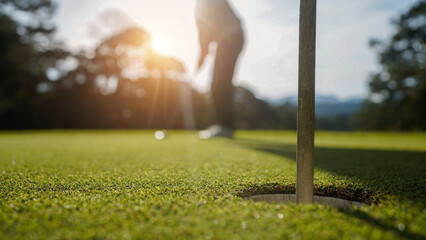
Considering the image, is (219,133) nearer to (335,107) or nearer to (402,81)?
(402,81)

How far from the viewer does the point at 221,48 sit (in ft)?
20.9

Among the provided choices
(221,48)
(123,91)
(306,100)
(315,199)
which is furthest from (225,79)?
(123,91)

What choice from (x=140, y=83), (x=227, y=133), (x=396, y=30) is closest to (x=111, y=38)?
(x=140, y=83)

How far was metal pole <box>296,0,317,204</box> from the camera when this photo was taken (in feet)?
3.43

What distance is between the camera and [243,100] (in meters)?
21.7

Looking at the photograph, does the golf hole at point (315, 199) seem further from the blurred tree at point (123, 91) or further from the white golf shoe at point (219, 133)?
the blurred tree at point (123, 91)

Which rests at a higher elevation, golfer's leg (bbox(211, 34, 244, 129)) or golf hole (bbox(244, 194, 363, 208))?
golfer's leg (bbox(211, 34, 244, 129))

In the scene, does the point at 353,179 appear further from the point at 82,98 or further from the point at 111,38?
the point at 111,38

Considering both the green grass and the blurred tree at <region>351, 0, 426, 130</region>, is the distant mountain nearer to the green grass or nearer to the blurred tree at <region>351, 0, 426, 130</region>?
the blurred tree at <region>351, 0, 426, 130</region>

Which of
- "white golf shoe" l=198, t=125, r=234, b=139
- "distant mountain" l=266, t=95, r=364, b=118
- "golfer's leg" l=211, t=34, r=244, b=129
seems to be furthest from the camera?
"distant mountain" l=266, t=95, r=364, b=118

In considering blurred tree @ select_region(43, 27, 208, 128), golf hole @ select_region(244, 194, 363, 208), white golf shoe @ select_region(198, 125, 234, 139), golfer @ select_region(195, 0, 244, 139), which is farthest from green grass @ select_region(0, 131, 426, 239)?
blurred tree @ select_region(43, 27, 208, 128)

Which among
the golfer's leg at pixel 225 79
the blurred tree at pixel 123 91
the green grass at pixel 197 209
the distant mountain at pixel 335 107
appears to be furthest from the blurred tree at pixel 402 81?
the green grass at pixel 197 209

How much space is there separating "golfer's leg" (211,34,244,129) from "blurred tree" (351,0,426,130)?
17388 millimetres

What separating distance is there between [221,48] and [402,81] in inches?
742
